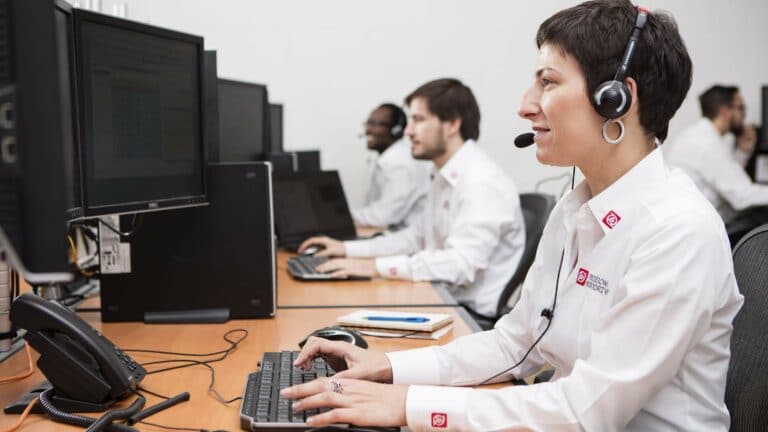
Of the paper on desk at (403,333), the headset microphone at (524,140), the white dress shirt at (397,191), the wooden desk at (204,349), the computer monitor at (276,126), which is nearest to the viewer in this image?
the wooden desk at (204,349)

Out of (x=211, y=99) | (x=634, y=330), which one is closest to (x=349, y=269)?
(x=211, y=99)

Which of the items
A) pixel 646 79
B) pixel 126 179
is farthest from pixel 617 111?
pixel 126 179

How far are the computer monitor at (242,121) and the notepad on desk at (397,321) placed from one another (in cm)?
80

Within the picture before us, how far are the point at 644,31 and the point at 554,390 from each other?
53 cm

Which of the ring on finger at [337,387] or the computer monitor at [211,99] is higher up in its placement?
the computer monitor at [211,99]

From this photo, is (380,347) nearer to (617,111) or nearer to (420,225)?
(617,111)

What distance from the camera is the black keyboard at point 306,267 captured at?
2105mm

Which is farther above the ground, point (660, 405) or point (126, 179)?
point (126, 179)

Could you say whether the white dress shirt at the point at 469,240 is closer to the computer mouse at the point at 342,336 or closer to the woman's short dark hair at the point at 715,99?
the computer mouse at the point at 342,336

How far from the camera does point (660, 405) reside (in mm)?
979

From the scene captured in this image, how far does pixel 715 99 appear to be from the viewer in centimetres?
439

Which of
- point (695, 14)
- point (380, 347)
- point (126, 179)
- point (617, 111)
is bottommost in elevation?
point (380, 347)

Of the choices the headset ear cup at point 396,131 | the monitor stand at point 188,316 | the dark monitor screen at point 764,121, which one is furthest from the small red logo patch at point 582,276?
the dark monitor screen at point 764,121

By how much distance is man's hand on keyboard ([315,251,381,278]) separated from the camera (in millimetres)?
2105
